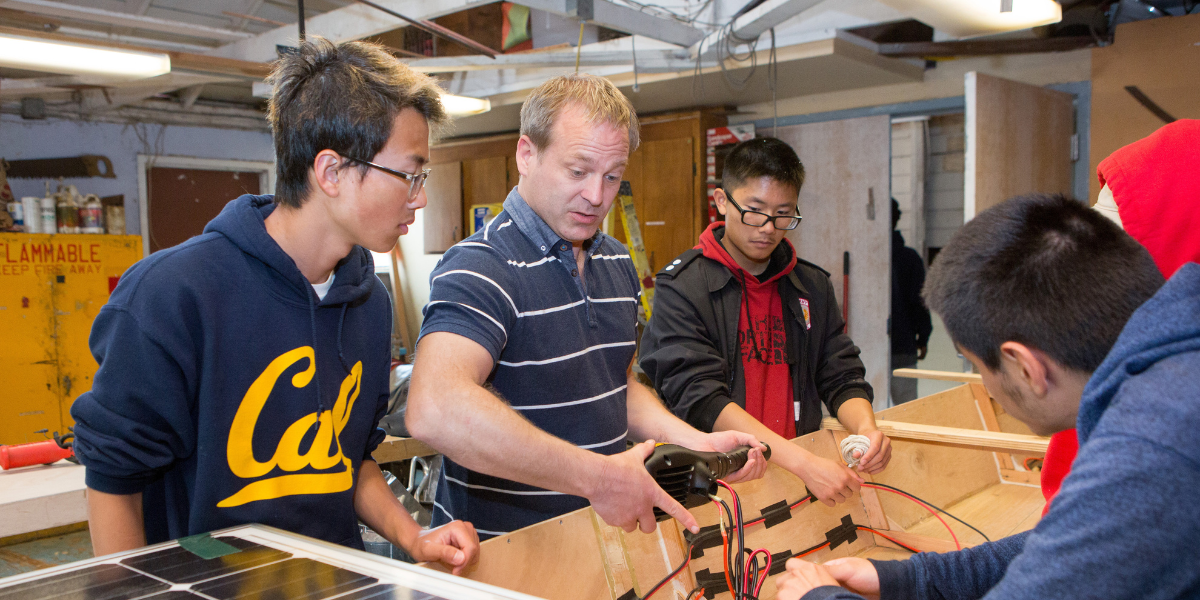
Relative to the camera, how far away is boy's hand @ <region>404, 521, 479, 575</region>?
1.07 metres

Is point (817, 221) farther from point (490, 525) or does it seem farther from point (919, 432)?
point (490, 525)

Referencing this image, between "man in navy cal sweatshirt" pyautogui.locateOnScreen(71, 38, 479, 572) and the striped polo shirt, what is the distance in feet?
0.52

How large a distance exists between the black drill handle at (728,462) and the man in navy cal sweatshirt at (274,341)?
1.30 feet

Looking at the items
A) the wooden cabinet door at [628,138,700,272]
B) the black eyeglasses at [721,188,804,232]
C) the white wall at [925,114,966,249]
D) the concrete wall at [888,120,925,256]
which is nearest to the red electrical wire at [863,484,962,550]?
the black eyeglasses at [721,188,804,232]

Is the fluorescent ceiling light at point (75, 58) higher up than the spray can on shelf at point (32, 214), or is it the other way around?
the fluorescent ceiling light at point (75, 58)

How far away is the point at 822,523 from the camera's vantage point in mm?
1861

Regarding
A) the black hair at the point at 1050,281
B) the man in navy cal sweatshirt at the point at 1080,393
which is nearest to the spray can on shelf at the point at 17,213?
the man in navy cal sweatshirt at the point at 1080,393

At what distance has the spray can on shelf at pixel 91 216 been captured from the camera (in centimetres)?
528

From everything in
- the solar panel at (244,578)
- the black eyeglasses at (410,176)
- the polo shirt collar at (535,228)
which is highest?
the black eyeglasses at (410,176)

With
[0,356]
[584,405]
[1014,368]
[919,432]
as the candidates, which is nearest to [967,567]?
[1014,368]

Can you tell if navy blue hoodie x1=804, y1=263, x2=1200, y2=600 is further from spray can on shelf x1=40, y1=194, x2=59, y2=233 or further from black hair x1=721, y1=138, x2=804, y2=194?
spray can on shelf x1=40, y1=194, x2=59, y2=233

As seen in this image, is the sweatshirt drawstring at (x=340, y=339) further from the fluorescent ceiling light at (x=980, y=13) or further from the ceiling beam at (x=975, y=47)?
the ceiling beam at (x=975, y=47)

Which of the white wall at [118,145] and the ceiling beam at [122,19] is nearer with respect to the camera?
the ceiling beam at [122,19]

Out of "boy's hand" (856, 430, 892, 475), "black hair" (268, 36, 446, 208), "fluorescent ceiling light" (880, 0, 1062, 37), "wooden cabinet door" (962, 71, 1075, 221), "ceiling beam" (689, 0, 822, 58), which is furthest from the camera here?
"wooden cabinet door" (962, 71, 1075, 221)
